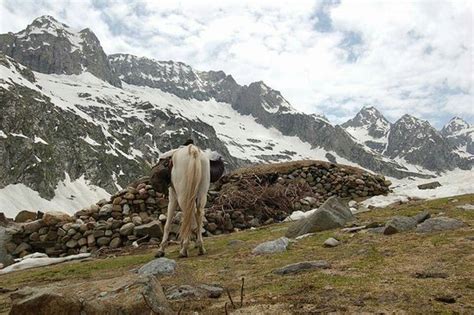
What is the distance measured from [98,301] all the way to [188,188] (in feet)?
16.6

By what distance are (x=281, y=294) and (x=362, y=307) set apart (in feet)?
3.64

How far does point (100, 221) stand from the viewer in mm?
15141

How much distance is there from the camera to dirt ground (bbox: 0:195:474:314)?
4.66m

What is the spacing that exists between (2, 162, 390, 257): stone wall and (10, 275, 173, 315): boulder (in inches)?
364

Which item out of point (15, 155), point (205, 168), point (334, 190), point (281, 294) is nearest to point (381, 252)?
point (281, 294)

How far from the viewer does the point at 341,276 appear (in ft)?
19.3

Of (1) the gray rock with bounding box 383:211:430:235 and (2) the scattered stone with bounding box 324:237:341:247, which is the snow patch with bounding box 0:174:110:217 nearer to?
(2) the scattered stone with bounding box 324:237:341:247

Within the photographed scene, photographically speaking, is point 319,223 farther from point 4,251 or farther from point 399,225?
point 4,251

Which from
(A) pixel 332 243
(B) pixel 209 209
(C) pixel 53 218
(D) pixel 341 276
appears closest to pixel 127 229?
(C) pixel 53 218

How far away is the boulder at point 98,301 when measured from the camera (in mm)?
4367

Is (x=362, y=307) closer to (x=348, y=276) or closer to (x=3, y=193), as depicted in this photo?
(x=348, y=276)

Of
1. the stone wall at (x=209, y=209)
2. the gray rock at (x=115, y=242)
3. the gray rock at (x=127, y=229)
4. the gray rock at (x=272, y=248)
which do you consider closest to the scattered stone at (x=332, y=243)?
the gray rock at (x=272, y=248)

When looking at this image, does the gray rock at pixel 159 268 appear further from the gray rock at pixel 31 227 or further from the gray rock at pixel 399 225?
the gray rock at pixel 31 227

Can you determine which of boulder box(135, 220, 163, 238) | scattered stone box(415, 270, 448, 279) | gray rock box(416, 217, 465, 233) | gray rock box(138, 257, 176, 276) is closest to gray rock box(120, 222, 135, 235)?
boulder box(135, 220, 163, 238)
